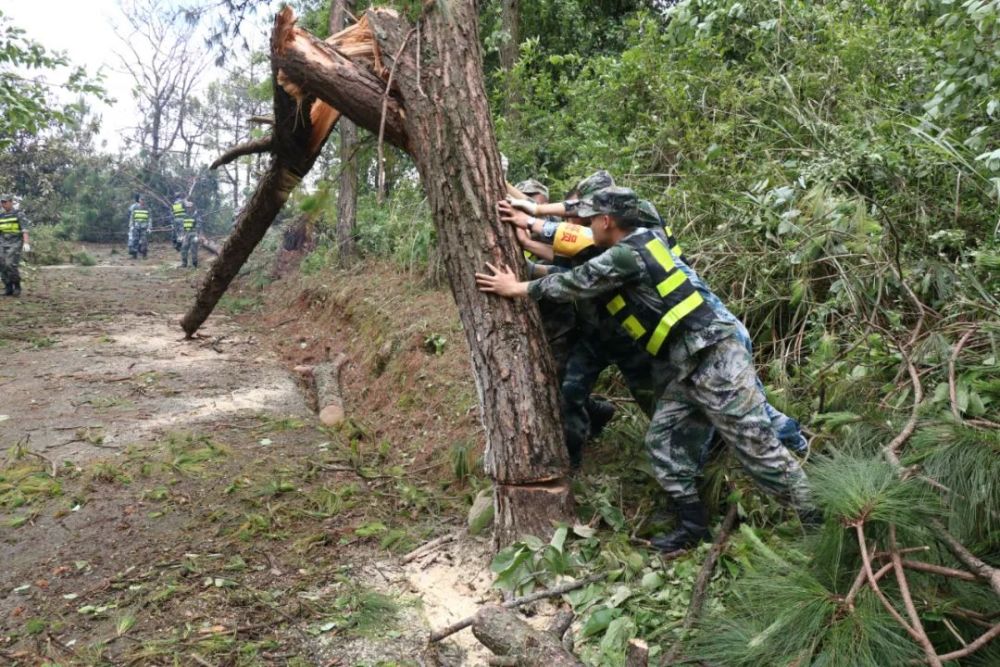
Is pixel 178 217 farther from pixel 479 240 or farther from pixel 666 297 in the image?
pixel 666 297

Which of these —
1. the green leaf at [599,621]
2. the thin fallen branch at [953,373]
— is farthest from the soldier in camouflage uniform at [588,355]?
the green leaf at [599,621]

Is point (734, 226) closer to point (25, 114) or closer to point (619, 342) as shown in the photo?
point (619, 342)

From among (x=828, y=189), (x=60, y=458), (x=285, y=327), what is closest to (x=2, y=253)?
(x=285, y=327)

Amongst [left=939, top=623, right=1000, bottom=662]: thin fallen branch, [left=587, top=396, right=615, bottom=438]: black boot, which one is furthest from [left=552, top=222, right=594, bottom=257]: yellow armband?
[left=939, top=623, right=1000, bottom=662]: thin fallen branch

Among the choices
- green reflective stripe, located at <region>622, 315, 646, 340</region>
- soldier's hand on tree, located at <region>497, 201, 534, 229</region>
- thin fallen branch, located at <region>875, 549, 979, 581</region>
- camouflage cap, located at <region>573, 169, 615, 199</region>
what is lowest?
thin fallen branch, located at <region>875, 549, 979, 581</region>

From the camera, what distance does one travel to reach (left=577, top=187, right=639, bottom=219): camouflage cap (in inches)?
137

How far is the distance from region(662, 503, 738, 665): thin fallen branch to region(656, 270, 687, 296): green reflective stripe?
1086 millimetres

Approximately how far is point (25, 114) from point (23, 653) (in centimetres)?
967

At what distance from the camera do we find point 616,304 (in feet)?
11.7

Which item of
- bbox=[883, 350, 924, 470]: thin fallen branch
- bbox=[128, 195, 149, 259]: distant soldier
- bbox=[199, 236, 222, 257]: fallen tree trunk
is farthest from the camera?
bbox=[128, 195, 149, 259]: distant soldier

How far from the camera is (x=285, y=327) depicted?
1188cm

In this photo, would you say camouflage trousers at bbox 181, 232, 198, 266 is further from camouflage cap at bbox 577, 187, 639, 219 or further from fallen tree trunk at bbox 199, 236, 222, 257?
camouflage cap at bbox 577, 187, 639, 219

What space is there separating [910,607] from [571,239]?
239 centimetres

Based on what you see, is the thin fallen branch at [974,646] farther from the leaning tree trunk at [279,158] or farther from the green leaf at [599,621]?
the leaning tree trunk at [279,158]
